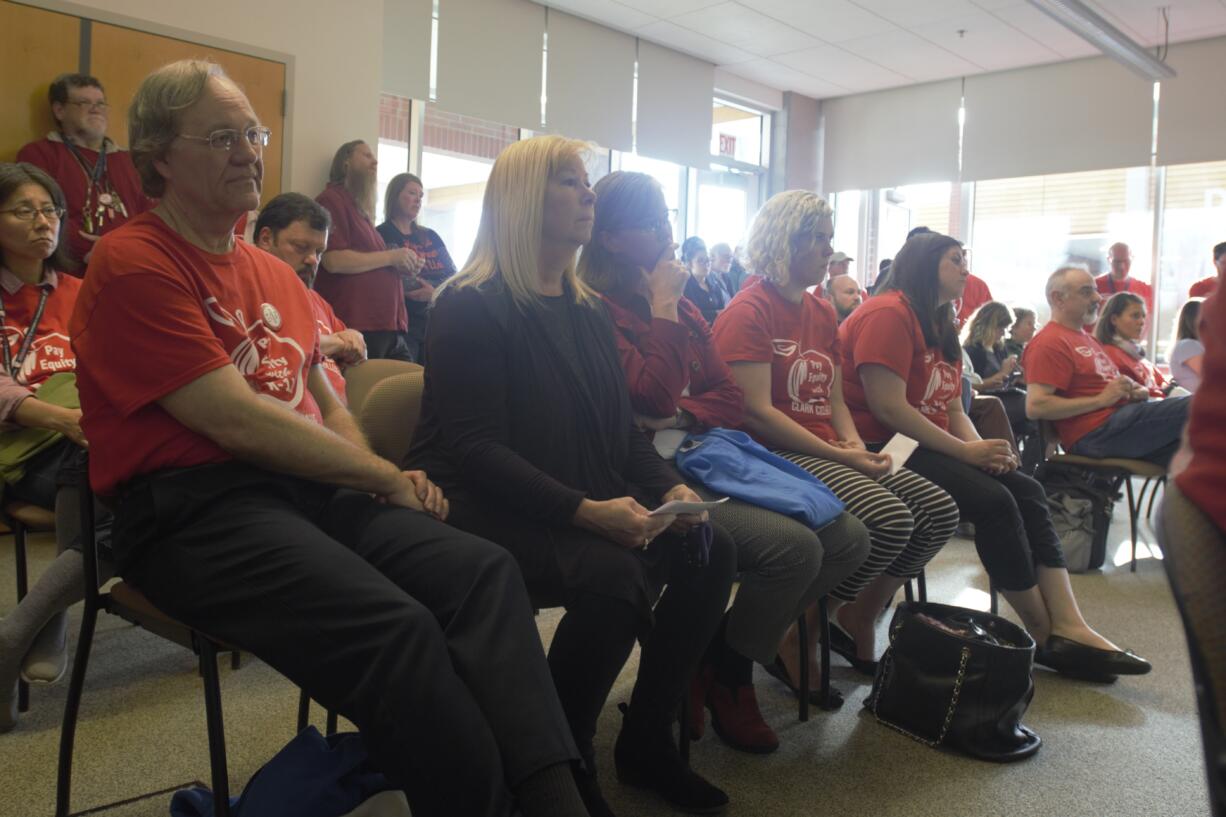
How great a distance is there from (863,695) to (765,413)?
77cm

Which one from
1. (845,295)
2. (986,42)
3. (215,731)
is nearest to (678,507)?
(215,731)

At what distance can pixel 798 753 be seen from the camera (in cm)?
201

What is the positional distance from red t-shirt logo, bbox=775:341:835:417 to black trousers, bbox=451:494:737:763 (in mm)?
758

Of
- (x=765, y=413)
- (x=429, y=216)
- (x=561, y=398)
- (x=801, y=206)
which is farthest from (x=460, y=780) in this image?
(x=429, y=216)

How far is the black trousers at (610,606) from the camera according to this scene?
1524 millimetres

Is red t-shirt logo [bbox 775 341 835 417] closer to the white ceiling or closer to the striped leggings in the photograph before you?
the striped leggings

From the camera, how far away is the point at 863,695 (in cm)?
236

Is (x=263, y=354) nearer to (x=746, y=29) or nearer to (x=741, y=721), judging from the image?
(x=741, y=721)

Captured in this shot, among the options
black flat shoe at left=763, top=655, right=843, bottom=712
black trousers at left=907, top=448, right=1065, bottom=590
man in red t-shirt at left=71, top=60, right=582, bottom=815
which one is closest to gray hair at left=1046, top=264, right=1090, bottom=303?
black trousers at left=907, top=448, right=1065, bottom=590

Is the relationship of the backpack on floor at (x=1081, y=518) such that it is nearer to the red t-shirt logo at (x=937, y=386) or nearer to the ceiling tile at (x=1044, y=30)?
the red t-shirt logo at (x=937, y=386)

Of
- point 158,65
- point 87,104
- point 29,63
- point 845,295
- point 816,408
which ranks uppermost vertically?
point 158,65

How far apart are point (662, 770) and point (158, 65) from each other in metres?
3.78

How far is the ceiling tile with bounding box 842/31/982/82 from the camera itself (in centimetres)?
777

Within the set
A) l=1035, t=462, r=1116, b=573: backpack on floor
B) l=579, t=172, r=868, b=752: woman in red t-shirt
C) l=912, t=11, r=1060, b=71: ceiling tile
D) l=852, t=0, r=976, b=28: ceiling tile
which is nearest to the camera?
l=579, t=172, r=868, b=752: woman in red t-shirt
